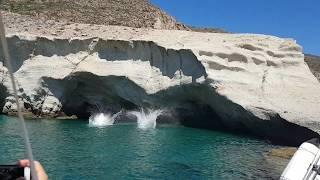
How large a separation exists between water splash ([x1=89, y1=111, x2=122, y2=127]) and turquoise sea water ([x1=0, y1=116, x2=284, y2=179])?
3267mm

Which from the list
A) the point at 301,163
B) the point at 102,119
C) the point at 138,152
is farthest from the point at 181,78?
the point at 301,163

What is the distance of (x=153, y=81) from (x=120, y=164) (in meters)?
18.2

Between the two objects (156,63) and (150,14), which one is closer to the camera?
(156,63)

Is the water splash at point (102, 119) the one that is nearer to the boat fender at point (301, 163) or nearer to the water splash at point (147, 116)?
the water splash at point (147, 116)

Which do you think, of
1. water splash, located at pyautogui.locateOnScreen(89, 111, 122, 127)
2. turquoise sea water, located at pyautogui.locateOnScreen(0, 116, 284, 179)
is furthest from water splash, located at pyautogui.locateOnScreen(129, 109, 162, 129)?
turquoise sea water, located at pyautogui.locateOnScreen(0, 116, 284, 179)

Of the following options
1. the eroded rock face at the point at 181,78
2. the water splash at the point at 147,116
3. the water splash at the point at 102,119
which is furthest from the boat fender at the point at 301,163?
the water splash at the point at 147,116

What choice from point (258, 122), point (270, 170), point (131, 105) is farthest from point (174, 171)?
point (131, 105)

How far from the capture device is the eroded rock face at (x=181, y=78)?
36.0 m

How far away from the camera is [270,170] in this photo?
81.0 feet

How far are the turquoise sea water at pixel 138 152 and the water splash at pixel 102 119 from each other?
327 centimetres

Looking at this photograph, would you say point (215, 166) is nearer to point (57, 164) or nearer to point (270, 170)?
point (270, 170)

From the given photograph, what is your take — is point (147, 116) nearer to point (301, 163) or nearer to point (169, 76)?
point (169, 76)

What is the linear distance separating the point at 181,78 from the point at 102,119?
773 centimetres

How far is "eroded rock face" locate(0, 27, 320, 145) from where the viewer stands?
36.0 m
